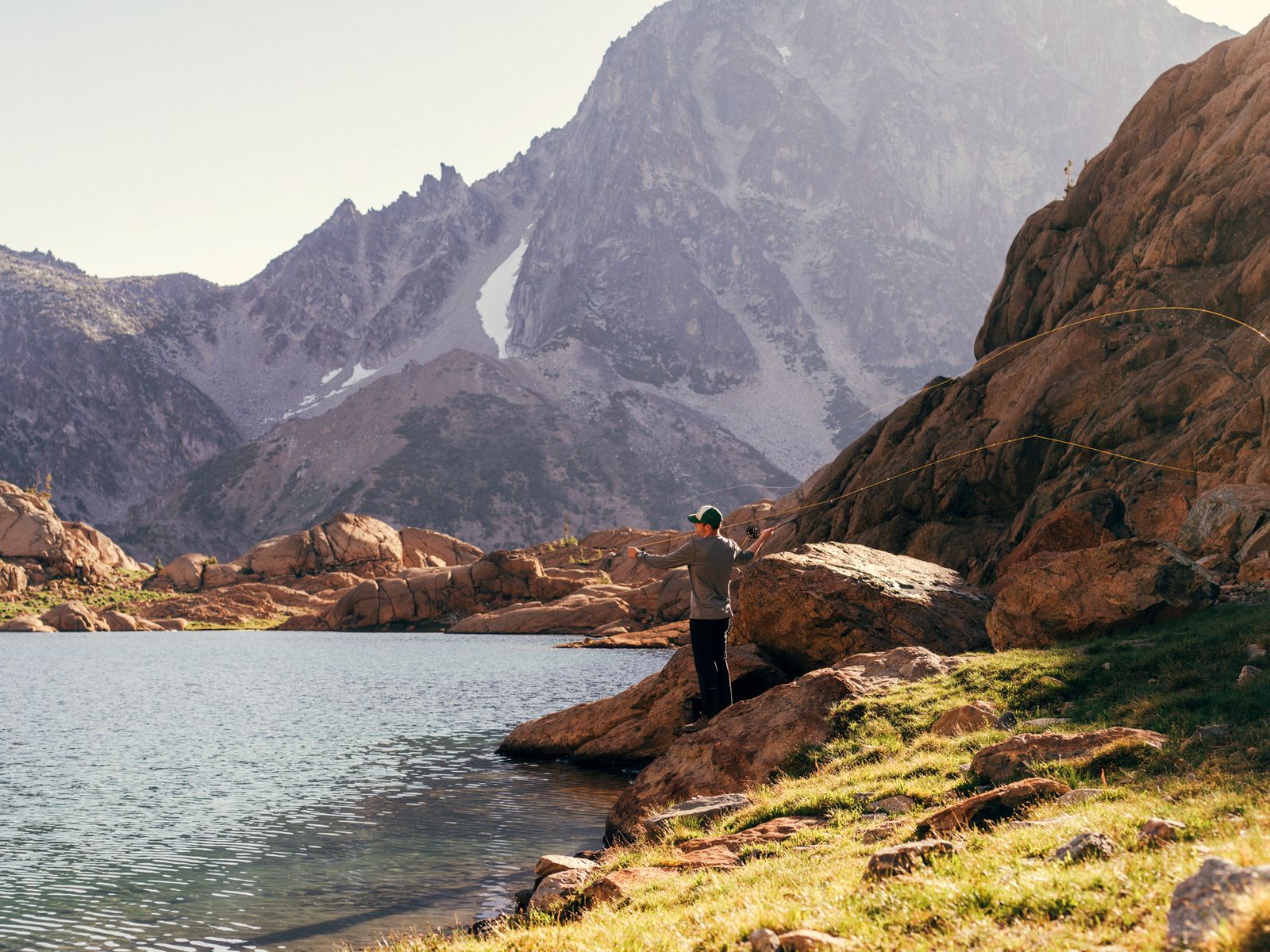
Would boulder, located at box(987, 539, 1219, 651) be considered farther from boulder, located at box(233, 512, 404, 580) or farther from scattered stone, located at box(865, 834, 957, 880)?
boulder, located at box(233, 512, 404, 580)

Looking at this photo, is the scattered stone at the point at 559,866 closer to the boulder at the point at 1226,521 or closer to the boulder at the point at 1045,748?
the boulder at the point at 1045,748

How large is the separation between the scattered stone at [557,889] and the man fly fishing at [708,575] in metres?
6.12

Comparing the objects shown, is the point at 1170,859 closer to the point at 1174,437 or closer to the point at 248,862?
the point at 248,862

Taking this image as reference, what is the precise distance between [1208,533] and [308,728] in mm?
26083

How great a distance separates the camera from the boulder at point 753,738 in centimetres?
1656

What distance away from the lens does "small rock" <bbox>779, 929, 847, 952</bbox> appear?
6.29 m

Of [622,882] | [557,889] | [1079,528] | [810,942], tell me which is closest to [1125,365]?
[1079,528]

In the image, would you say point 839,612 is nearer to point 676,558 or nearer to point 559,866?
point 676,558

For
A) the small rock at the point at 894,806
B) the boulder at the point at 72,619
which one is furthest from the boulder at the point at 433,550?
the small rock at the point at 894,806

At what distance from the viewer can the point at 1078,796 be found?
9.41m

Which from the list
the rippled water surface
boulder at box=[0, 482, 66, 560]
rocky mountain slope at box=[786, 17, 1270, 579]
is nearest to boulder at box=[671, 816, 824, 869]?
the rippled water surface

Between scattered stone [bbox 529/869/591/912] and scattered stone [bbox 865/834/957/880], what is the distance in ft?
12.0

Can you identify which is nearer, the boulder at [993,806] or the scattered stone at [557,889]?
the boulder at [993,806]

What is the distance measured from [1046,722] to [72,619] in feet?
345
